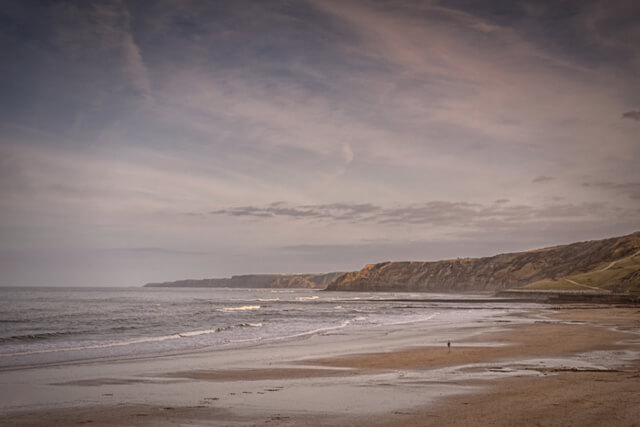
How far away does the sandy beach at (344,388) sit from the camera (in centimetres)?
1009

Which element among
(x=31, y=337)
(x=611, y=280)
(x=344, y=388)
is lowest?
(x=611, y=280)

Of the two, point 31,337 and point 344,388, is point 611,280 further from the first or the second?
point 344,388

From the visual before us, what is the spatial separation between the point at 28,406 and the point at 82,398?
1197 mm

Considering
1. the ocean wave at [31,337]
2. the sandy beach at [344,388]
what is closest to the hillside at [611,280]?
the sandy beach at [344,388]

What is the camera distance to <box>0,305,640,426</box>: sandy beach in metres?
10.1

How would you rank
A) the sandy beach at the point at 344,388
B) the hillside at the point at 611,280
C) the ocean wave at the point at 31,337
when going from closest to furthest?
the sandy beach at the point at 344,388 < the ocean wave at the point at 31,337 < the hillside at the point at 611,280

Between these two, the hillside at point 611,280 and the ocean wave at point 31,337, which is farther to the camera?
the hillside at point 611,280

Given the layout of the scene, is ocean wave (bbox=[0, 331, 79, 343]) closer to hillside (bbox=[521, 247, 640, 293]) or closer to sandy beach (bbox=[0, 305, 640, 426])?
sandy beach (bbox=[0, 305, 640, 426])

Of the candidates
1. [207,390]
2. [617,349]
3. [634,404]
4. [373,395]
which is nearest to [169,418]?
[207,390]

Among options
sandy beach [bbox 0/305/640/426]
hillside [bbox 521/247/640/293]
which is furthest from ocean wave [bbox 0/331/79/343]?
hillside [bbox 521/247/640/293]

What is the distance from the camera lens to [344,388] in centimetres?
1354

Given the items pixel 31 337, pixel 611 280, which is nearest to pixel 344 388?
pixel 31 337

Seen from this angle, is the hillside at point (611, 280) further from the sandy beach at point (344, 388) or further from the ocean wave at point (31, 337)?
the ocean wave at point (31, 337)

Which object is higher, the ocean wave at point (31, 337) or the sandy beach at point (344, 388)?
the sandy beach at point (344, 388)
